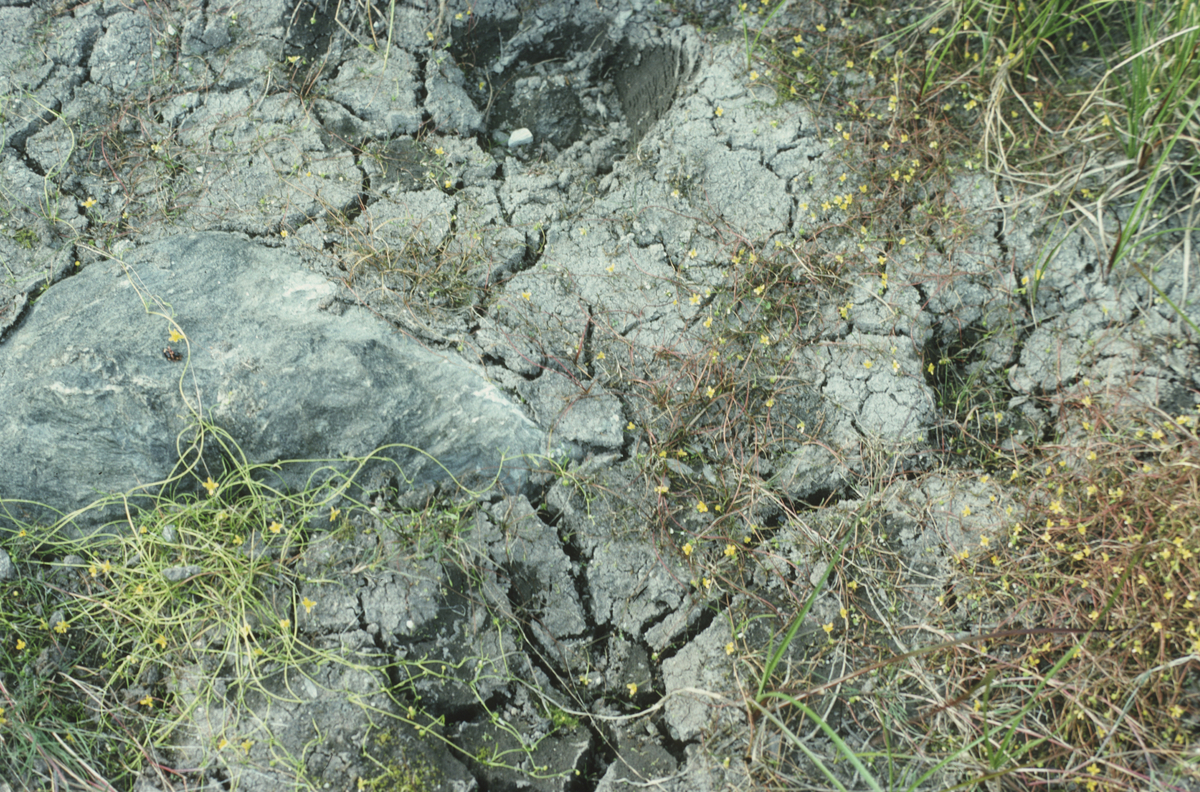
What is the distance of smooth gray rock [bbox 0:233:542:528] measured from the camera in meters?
2.06

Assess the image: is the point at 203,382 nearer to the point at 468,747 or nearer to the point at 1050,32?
the point at 468,747

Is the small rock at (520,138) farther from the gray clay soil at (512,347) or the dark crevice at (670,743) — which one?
the dark crevice at (670,743)

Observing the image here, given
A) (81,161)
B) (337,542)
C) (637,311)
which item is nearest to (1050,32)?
(637,311)

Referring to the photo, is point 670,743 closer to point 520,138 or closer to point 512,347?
point 512,347

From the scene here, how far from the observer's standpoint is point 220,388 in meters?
2.08

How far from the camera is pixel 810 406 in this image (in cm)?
231

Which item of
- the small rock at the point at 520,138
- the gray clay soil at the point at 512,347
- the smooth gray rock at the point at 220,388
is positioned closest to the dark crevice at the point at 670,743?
the gray clay soil at the point at 512,347

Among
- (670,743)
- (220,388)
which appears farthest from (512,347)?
(670,743)

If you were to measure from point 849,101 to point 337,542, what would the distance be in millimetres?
2312

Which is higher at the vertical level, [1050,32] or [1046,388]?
[1050,32]

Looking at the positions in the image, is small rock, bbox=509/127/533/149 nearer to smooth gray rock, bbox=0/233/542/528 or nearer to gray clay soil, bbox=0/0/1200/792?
gray clay soil, bbox=0/0/1200/792

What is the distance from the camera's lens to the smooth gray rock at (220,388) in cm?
206

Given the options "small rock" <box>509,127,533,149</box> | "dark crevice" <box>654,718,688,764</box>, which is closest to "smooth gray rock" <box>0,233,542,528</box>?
"dark crevice" <box>654,718,688,764</box>

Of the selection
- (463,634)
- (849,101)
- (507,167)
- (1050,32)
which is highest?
(1050,32)
